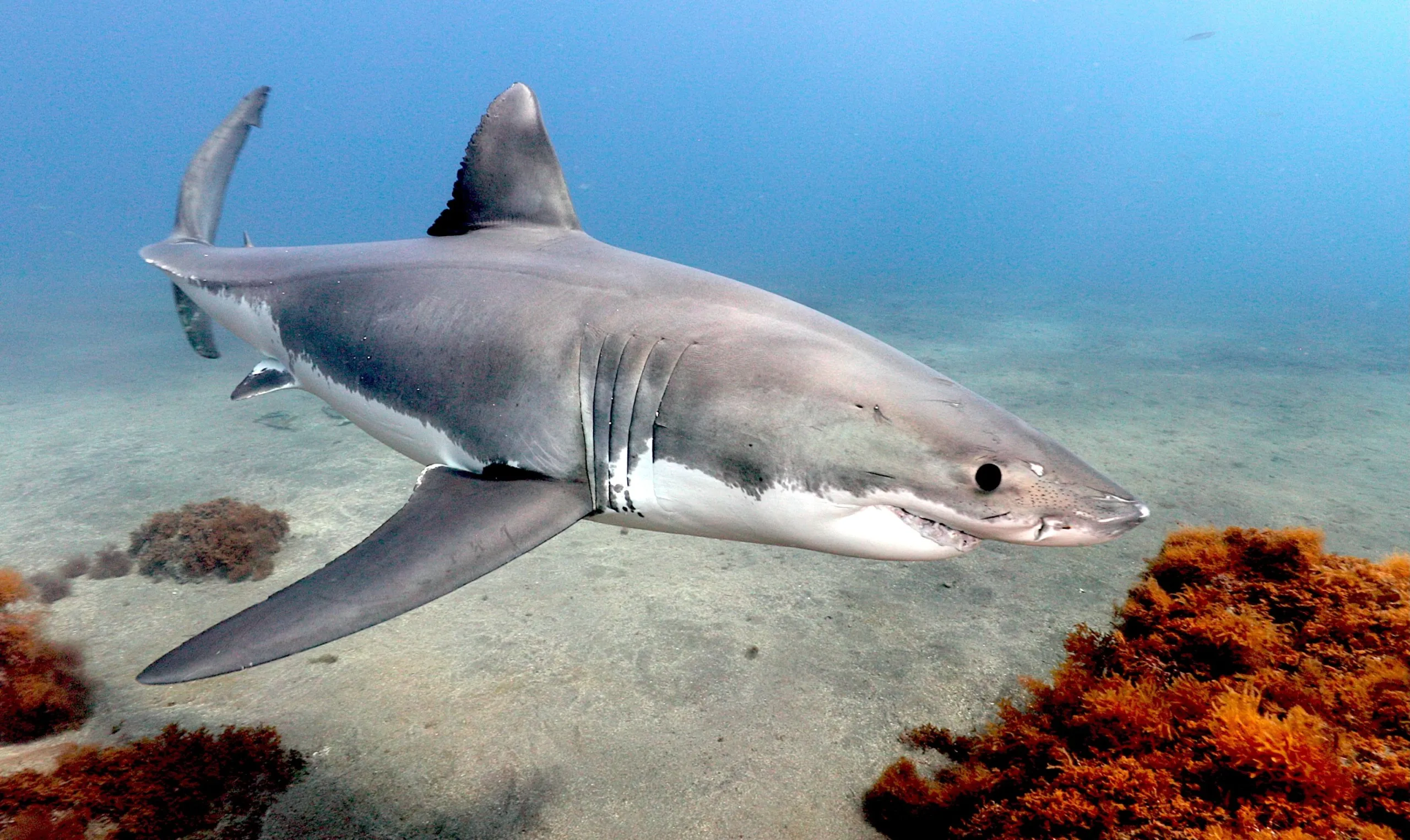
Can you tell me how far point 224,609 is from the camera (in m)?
4.69

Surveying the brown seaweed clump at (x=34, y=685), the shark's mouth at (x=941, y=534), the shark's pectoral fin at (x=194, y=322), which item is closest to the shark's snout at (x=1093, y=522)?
the shark's mouth at (x=941, y=534)

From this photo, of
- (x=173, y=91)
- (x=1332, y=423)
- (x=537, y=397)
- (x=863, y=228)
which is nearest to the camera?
(x=537, y=397)

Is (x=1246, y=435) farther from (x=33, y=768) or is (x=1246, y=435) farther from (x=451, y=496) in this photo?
(x=33, y=768)

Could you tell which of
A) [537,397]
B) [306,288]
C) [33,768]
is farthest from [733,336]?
[33,768]

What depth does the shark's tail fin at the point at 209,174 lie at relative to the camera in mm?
5090

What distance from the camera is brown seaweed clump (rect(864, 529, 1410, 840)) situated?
66.8 inches

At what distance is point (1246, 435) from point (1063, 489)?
10013mm

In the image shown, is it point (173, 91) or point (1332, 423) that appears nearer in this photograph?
point (1332, 423)

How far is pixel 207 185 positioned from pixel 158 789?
475 centimetres

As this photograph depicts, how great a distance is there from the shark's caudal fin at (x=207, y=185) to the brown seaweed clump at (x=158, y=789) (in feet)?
11.4

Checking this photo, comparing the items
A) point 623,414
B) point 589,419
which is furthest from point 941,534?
point 589,419

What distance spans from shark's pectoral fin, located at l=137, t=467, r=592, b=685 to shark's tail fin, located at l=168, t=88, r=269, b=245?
14.9ft

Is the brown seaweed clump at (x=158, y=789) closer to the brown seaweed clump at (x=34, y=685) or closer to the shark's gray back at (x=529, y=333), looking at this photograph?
the brown seaweed clump at (x=34, y=685)

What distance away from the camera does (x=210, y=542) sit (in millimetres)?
5359
